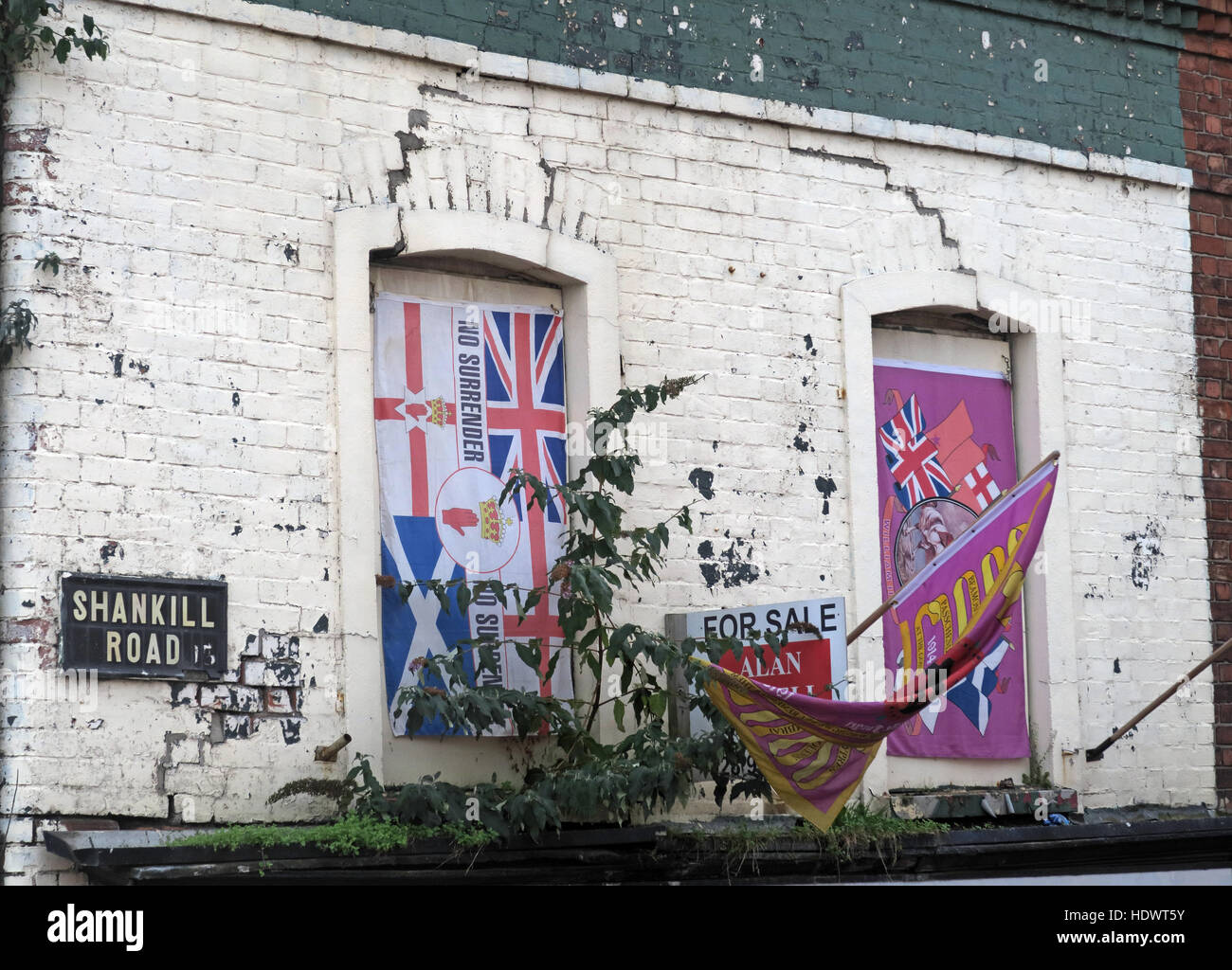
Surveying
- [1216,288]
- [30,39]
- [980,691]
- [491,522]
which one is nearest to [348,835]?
[491,522]

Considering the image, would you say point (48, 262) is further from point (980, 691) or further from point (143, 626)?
point (980, 691)

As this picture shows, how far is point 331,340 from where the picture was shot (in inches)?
293

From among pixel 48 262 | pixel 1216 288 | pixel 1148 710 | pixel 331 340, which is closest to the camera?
pixel 48 262

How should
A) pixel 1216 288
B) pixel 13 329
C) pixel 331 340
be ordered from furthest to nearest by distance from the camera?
pixel 1216 288, pixel 331 340, pixel 13 329

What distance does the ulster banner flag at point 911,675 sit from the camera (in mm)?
7047

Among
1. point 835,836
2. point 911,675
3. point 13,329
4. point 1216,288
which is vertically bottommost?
point 835,836

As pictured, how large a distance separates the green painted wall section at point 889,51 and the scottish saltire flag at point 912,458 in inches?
61.1

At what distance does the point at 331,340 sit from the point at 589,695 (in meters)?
1.91

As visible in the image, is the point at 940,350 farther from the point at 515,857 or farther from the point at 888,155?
the point at 515,857

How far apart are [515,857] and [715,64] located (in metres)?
3.90

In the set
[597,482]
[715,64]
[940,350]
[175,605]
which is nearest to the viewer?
[175,605]

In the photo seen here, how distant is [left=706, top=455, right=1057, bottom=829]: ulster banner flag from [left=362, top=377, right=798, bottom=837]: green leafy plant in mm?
267

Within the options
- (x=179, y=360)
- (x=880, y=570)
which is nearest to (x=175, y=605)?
(x=179, y=360)
